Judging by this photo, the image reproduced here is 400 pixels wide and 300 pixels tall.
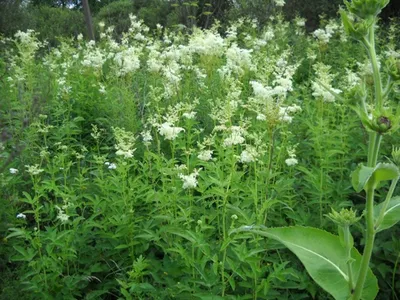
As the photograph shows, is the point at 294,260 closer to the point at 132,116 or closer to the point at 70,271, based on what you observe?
the point at 70,271

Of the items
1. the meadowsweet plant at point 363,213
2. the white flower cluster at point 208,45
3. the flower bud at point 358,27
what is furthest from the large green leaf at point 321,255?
the white flower cluster at point 208,45

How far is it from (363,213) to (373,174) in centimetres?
22

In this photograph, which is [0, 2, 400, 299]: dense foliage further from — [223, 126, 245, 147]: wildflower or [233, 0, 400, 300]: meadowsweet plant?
[233, 0, 400, 300]: meadowsweet plant

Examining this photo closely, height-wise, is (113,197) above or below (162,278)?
above

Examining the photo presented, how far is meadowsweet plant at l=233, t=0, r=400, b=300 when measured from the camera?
172 centimetres

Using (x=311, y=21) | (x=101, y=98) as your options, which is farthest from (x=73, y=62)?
(x=311, y=21)

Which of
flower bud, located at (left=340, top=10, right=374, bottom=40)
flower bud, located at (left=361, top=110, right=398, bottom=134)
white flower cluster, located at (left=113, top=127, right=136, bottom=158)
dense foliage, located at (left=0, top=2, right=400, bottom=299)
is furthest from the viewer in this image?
white flower cluster, located at (left=113, top=127, right=136, bottom=158)

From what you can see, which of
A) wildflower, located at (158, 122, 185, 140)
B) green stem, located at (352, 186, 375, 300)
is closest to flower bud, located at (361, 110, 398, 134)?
green stem, located at (352, 186, 375, 300)

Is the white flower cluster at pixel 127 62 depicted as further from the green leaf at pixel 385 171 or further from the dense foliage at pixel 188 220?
the green leaf at pixel 385 171

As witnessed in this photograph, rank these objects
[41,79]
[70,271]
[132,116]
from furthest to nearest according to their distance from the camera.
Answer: [41,79], [132,116], [70,271]

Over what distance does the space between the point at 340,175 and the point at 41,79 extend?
3785 mm

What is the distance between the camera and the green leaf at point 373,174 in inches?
63.0

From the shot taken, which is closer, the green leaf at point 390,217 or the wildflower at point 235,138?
the green leaf at point 390,217

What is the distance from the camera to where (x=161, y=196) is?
9.89 ft
